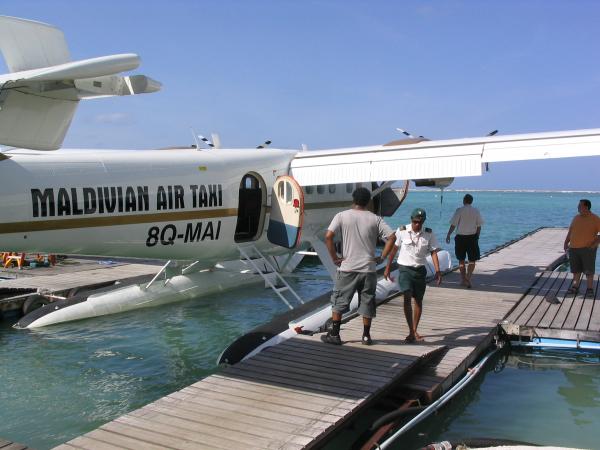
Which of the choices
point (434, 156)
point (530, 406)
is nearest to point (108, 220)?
point (434, 156)

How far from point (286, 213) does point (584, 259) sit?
4885mm

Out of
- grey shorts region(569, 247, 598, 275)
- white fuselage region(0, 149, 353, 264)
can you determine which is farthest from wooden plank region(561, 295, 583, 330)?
white fuselage region(0, 149, 353, 264)

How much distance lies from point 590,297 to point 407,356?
5.07m

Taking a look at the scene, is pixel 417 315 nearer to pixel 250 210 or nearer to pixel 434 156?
pixel 434 156

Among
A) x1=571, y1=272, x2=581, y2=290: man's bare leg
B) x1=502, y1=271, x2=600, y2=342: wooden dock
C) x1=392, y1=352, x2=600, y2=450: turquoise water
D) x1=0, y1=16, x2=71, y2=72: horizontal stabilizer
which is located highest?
x1=0, y1=16, x2=71, y2=72: horizontal stabilizer

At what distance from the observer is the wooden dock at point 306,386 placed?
427cm

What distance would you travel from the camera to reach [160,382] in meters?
7.13

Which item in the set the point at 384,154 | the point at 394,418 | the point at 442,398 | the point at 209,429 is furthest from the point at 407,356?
the point at 384,154

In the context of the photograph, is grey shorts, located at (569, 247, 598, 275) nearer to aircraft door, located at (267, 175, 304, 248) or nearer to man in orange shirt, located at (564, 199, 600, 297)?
man in orange shirt, located at (564, 199, 600, 297)

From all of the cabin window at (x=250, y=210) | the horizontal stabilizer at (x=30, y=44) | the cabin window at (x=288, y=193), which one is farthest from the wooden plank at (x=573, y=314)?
the horizontal stabilizer at (x=30, y=44)

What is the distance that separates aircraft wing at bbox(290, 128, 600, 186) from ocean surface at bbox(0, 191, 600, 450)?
288 centimetres

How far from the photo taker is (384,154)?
9250 millimetres

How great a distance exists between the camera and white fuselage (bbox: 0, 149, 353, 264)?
603 centimetres

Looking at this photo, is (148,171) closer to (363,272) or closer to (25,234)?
(25,234)
